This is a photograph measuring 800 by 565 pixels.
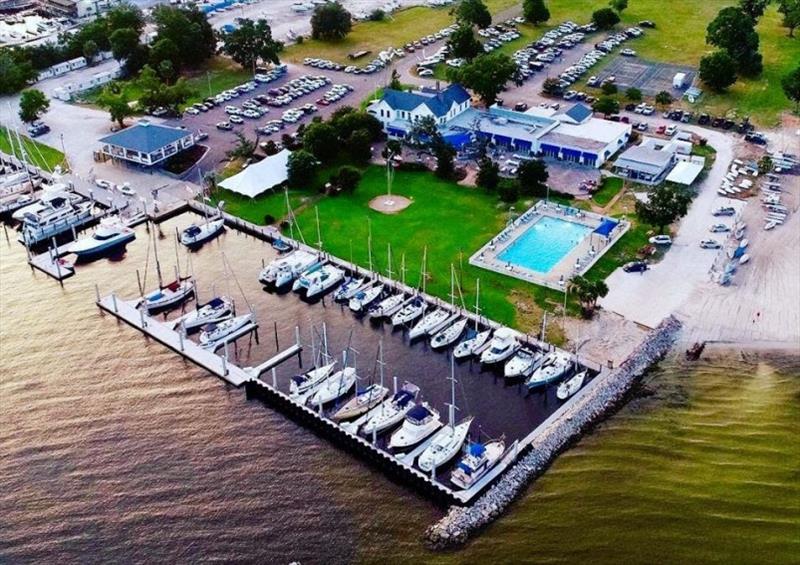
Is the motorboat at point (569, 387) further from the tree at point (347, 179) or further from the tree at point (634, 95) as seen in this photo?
the tree at point (634, 95)

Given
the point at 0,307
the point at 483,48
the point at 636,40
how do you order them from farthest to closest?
the point at 636,40 < the point at 483,48 < the point at 0,307

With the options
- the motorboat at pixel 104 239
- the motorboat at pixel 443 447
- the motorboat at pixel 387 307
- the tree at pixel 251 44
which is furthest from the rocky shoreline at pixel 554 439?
the tree at pixel 251 44

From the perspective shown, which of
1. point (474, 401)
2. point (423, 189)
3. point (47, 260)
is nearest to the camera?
point (474, 401)

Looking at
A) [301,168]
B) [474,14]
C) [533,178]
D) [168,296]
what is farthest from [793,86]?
[168,296]

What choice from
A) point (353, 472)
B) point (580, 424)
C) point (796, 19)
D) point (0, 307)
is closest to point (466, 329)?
point (580, 424)

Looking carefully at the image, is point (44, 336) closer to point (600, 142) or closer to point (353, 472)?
point (353, 472)

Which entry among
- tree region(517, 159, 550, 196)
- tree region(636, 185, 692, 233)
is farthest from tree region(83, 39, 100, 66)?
tree region(636, 185, 692, 233)

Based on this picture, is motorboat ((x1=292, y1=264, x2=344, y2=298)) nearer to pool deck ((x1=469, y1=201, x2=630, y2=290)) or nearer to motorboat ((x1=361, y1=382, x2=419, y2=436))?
pool deck ((x1=469, y1=201, x2=630, y2=290))
